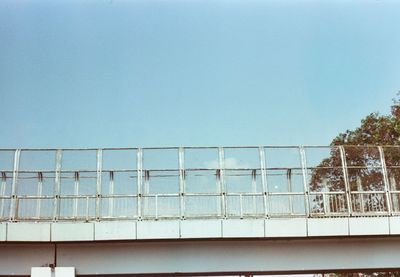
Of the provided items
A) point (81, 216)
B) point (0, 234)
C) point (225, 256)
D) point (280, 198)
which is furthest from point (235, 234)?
point (0, 234)

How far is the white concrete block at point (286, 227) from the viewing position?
21188 millimetres

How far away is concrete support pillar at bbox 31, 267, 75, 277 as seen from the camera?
20.9m

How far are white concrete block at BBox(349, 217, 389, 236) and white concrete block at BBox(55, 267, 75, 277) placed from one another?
1066cm

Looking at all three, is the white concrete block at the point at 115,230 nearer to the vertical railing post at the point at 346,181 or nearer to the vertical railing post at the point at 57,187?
the vertical railing post at the point at 57,187

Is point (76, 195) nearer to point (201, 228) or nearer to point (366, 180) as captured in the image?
point (201, 228)

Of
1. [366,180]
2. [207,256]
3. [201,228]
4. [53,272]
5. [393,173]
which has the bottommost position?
[53,272]

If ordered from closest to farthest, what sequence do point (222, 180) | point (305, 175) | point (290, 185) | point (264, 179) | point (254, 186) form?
point (222, 180) → point (254, 186) → point (264, 179) → point (290, 185) → point (305, 175)

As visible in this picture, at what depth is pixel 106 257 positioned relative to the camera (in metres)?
21.5

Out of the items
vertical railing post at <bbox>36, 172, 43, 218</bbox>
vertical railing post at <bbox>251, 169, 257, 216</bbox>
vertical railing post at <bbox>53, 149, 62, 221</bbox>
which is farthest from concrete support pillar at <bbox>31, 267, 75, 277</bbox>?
vertical railing post at <bbox>251, 169, 257, 216</bbox>

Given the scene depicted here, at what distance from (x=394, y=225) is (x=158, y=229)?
9.08 meters


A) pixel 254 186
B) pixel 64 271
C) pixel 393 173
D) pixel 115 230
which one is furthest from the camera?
pixel 393 173

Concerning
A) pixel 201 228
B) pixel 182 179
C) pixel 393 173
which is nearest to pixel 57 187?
pixel 182 179

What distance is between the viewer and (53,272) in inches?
828

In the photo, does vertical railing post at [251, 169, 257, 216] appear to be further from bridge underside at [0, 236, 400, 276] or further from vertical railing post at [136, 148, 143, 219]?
vertical railing post at [136, 148, 143, 219]
